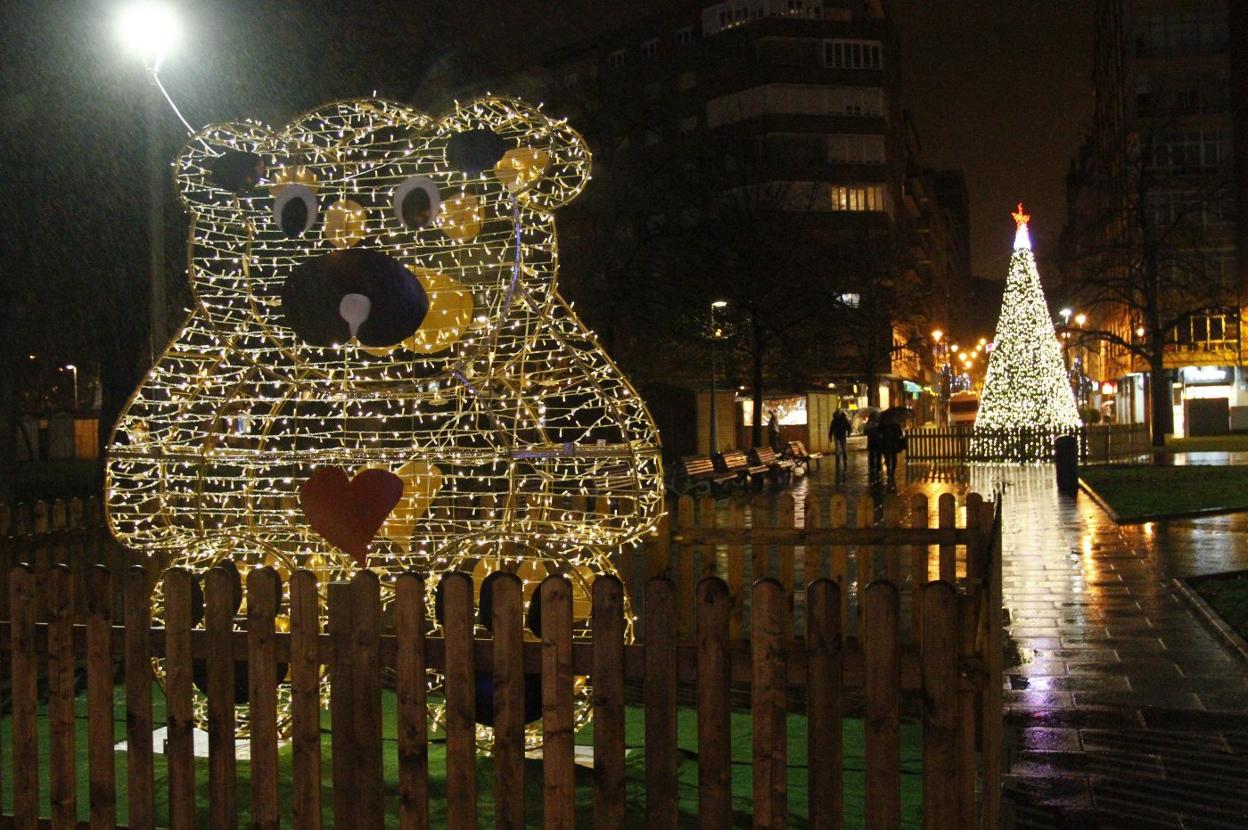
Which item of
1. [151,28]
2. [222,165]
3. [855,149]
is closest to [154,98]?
[151,28]

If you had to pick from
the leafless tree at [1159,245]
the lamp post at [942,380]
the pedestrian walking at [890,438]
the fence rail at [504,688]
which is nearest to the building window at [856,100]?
the leafless tree at [1159,245]

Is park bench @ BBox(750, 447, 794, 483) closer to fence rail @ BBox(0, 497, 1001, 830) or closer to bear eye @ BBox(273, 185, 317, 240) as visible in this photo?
bear eye @ BBox(273, 185, 317, 240)

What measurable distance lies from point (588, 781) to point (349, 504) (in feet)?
5.61

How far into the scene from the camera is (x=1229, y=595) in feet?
36.2

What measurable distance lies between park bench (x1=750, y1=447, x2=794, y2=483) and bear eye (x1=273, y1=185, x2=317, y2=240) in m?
23.3

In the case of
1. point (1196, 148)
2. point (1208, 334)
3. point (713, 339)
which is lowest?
point (713, 339)

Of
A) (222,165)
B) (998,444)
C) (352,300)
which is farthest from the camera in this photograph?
(998,444)

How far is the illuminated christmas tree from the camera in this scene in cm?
3841

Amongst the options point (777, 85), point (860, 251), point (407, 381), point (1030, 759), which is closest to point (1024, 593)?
point (1030, 759)

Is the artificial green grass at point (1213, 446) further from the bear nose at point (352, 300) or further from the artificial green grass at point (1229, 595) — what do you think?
the bear nose at point (352, 300)

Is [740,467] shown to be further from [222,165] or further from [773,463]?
[222,165]

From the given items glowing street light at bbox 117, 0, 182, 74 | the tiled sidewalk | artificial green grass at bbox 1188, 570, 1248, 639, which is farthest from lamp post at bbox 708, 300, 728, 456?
glowing street light at bbox 117, 0, 182, 74

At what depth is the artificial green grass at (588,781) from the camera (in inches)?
211

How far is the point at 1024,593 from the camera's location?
11.7m
